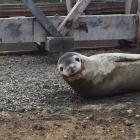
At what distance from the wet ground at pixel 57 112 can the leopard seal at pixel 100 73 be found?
112 millimetres

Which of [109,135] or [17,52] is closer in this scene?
[109,135]

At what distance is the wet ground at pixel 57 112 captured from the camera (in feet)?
17.9

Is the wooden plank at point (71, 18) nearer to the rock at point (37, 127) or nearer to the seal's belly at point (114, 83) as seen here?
the seal's belly at point (114, 83)

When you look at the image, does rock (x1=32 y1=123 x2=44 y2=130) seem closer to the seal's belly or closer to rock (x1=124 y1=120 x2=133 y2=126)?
rock (x1=124 y1=120 x2=133 y2=126)

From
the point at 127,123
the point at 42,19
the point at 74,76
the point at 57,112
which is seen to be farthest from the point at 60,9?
the point at 127,123

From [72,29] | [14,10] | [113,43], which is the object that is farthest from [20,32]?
[113,43]

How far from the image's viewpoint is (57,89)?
24.2ft

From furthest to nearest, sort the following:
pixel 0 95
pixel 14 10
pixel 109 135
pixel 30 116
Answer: pixel 14 10
pixel 0 95
pixel 30 116
pixel 109 135

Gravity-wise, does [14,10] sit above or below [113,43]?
above

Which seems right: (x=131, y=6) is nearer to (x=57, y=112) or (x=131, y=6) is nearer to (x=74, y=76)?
(x=74, y=76)

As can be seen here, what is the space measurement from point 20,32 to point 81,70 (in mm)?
2923

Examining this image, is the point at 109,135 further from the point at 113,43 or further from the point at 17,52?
the point at 113,43

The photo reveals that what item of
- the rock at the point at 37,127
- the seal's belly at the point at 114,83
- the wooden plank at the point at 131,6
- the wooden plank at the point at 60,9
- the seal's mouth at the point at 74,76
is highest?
the wooden plank at the point at 131,6

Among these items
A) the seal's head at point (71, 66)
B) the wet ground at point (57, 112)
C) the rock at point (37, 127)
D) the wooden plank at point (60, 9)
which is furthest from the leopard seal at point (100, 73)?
the wooden plank at point (60, 9)
